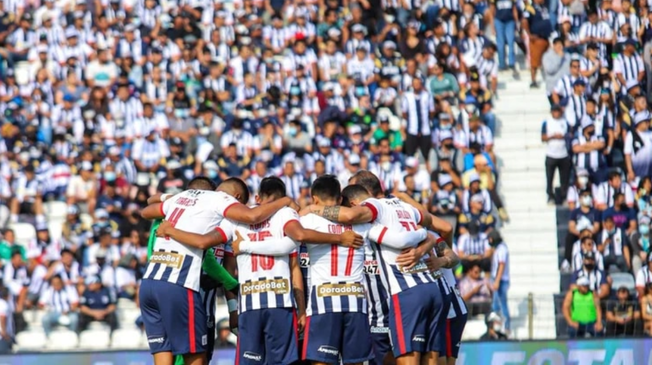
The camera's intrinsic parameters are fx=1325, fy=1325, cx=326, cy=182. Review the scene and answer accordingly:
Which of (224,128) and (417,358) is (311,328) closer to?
(417,358)

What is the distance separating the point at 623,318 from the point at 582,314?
492mm

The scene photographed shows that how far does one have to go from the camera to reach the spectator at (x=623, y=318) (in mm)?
15977

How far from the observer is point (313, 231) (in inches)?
433

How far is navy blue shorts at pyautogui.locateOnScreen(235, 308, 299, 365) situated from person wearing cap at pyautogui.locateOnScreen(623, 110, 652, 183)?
33.6 ft

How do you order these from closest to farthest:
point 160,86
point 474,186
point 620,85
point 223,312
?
point 223,312, point 474,186, point 620,85, point 160,86

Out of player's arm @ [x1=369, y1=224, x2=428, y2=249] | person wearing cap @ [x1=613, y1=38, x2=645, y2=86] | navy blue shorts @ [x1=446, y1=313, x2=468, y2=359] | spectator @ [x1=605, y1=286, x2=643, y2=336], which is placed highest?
person wearing cap @ [x1=613, y1=38, x2=645, y2=86]

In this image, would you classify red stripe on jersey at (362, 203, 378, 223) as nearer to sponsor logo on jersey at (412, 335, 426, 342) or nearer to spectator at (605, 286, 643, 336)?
sponsor logo on jersey at (412, 335, 426, 342)

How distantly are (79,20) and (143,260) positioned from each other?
6.71 m

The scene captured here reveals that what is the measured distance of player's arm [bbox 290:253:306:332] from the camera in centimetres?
1128

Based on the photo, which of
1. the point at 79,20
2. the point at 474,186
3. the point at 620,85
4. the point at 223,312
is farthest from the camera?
the point at 79,20

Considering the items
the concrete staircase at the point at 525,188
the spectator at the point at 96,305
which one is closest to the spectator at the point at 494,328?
the concrete staircase at the point at 525,188

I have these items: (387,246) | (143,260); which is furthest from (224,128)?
(387,246)

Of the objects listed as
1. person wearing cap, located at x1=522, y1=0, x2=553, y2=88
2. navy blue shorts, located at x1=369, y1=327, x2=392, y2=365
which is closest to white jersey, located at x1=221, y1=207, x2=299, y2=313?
navy blue shorts, located at x1=369, y1=327, x2=392, y2=365

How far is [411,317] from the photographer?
37.5 feet
